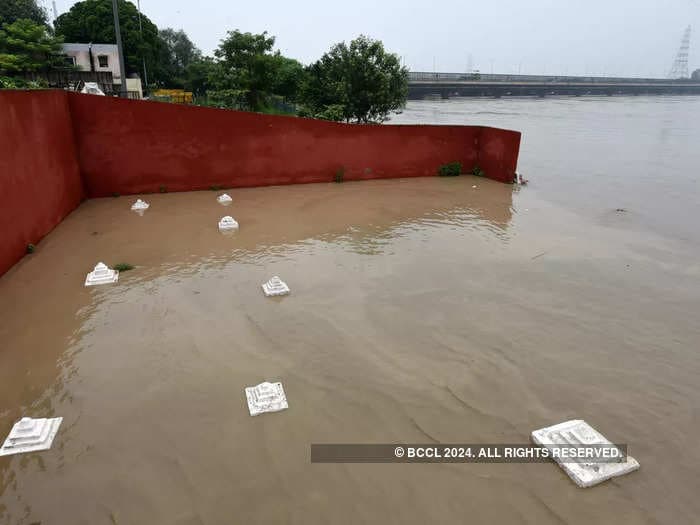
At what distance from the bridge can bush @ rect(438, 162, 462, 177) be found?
1937 inches

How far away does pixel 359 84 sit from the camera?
2019cm

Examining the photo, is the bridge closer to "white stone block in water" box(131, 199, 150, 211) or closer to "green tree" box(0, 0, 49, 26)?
"green tree" box(0, 0, 49, 26)

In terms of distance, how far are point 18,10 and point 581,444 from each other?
180 feet

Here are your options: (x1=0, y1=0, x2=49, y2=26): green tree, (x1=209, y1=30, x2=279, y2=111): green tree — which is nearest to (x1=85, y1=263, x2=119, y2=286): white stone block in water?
(x1=209, y1=30, x2=279, y2=111): green tree

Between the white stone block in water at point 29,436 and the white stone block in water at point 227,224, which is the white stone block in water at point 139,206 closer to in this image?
the white stone block in water at point 227,224

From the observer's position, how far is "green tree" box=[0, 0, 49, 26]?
3994 centimetres

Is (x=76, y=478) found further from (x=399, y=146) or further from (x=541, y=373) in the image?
(x=399, y=146)

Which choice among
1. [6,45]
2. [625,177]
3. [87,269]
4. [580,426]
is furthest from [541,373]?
[6,45]


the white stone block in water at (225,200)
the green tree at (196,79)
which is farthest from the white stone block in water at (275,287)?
the green tree at (196,79)

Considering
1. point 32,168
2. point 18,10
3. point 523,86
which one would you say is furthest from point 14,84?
point 523,86

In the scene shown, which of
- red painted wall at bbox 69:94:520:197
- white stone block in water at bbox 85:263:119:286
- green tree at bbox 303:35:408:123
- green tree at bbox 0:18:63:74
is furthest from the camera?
green tree at bbox 0:18:63:74

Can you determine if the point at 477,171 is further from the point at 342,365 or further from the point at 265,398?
the point at 265,398

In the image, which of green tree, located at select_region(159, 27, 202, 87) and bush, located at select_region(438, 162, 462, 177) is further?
green tree, located at select_region(159, 27, 202, 87)

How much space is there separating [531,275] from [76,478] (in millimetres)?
5569
